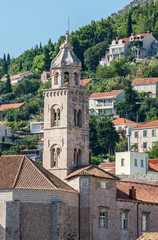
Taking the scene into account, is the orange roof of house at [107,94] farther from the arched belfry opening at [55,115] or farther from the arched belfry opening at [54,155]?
the arched belfry opening at [54,155]

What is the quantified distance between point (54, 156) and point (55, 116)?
10.8 ft

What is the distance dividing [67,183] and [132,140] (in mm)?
70142

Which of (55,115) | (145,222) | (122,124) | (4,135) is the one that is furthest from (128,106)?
(145,222)

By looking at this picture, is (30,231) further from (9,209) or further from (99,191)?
(99,191)

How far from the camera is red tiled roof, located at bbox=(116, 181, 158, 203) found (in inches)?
2820

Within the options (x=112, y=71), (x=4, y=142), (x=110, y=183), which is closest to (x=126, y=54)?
(x=112, y=71)

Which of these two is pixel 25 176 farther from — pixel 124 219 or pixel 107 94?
pixel 107 94

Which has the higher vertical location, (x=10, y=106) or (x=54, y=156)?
(x=10, y=106)

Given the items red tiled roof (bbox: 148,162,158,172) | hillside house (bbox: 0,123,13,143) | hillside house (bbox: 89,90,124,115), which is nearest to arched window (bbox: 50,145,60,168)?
red tiled roof (bbox: 148,162,158,172)

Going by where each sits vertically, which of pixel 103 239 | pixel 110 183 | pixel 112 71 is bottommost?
pixel 103 239

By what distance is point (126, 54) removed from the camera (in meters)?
197

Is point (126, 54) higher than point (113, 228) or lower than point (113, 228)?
higher

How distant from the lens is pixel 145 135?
443ft

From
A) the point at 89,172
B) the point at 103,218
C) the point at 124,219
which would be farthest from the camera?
the point at 124,219
